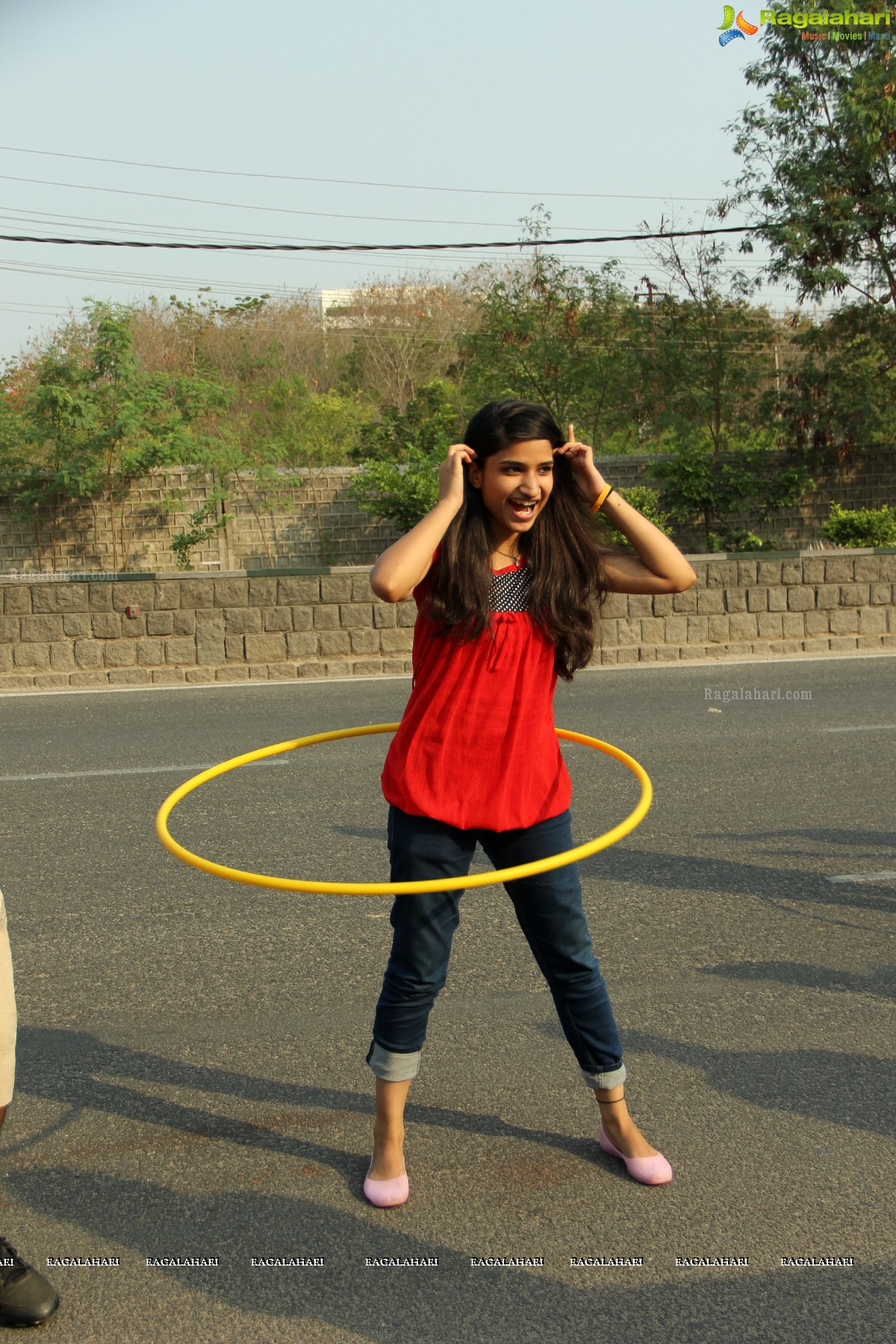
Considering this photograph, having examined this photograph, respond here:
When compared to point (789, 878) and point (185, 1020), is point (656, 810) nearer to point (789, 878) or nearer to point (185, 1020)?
point (789, 878)

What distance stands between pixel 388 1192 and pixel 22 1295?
2.84ft

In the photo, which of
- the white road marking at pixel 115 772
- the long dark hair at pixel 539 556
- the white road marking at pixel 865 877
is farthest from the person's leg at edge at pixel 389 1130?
the white road marking at pixel 115 772

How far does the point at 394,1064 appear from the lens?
2926 millimetres

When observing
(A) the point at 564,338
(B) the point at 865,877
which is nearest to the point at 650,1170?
(B) the point at 865,877

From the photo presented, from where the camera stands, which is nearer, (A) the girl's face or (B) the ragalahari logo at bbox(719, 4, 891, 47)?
(A) the girl's face

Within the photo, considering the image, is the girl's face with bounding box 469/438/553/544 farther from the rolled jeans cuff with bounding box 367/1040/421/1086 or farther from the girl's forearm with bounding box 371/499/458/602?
the rolled jeans cuff with bounding box 367/1040/421/1086

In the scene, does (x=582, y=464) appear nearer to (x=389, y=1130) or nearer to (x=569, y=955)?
(x=569, y=955)

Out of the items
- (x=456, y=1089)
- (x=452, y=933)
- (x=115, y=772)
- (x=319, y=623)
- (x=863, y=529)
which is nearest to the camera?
(x=452, y=933)

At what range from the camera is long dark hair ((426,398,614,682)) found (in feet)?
9.27

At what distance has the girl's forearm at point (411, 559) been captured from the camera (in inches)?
109

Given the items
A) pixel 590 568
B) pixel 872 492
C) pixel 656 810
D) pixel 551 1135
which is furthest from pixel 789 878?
pixel 872 492

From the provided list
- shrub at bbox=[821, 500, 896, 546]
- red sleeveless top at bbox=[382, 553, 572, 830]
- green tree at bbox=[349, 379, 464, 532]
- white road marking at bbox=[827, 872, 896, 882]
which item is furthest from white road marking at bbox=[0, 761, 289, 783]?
shrub at bbox=[821, 500, 896, 546]

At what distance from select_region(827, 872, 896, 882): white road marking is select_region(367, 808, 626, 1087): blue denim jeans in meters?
2.86

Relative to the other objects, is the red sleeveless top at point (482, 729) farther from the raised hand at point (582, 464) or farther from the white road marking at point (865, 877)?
the white road marking at point (865, 877)
